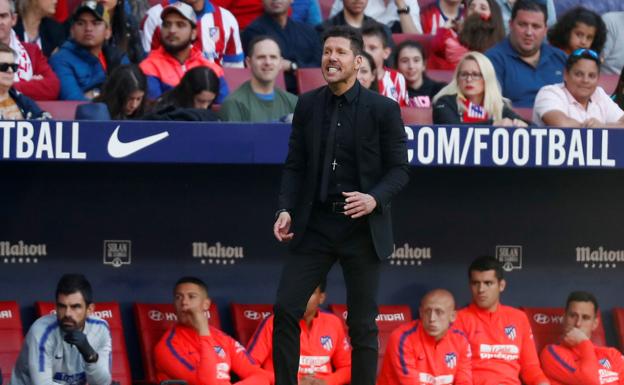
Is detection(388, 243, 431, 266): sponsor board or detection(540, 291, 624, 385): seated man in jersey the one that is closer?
detection(540, 291, 624, 385): seated man in jersey

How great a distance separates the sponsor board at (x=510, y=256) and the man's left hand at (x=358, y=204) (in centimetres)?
346

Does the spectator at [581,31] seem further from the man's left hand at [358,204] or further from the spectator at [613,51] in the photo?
the man's left hand at [358,204]

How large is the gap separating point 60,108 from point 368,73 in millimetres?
1859

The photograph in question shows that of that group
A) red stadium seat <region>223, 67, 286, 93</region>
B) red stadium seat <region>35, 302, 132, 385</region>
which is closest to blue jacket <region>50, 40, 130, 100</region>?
red stadium seat <region>223, 67, 286, 93</region>

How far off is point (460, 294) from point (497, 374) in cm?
74

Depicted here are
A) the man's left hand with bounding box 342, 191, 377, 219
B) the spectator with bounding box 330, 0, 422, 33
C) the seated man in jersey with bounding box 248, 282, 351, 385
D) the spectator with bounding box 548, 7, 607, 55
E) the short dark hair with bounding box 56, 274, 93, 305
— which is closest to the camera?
the man's left hand with bounding box 342, 191, 377, 219

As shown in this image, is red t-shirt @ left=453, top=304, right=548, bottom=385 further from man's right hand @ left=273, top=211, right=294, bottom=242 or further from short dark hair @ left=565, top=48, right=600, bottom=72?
man's right hand @ left=273, top=211, right=294, bottom=242

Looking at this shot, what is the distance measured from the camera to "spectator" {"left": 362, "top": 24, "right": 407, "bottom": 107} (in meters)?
8.68

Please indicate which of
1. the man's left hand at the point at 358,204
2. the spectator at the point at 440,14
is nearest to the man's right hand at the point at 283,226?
the man's left hand at the point at 358,204

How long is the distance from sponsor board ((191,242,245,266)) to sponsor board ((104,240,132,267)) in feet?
1.32

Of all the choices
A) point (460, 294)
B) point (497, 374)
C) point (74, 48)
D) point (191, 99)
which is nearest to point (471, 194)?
point (460, 294)

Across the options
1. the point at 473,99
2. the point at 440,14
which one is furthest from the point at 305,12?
the point at 473,99

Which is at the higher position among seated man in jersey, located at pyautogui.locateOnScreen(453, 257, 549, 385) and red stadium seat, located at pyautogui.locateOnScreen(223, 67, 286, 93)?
red stadium seat, located at pyautogui.locateOnScreen(223, 67, 286, 93)

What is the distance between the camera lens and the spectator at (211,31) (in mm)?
9227
